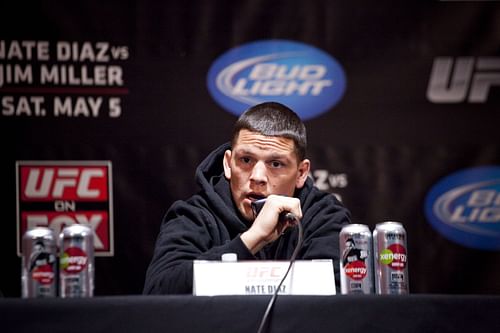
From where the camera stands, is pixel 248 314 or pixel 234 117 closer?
pixel 248 314

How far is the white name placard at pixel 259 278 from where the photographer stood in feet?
7.14

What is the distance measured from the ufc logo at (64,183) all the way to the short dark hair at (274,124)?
0.97 metres

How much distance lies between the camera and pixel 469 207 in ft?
13.0

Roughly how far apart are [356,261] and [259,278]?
0.93 ft

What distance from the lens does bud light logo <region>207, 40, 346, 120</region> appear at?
3924mm

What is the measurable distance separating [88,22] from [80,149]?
0.51m

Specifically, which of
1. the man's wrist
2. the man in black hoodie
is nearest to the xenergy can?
the man's wrist

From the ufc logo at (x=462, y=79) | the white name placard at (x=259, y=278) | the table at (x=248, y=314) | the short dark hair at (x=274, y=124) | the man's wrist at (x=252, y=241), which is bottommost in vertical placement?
the table at (x=248, y=314)

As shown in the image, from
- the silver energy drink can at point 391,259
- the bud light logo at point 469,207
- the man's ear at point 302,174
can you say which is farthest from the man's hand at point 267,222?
the bud light logo at point 469,207

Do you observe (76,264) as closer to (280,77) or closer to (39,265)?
(39,265)

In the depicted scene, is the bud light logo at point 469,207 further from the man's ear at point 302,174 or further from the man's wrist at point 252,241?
the man's wrist at point 252,241

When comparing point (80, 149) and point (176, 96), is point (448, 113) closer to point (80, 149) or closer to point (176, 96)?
point (176, 96)

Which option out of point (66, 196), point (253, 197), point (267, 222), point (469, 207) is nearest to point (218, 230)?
point (253, 197)

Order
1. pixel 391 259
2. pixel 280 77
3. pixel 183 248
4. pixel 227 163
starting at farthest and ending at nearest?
pixel 280 77, pixel 227 163, pixel 183 248, pixel 391 259
